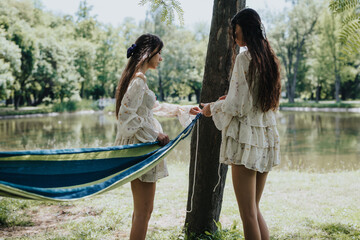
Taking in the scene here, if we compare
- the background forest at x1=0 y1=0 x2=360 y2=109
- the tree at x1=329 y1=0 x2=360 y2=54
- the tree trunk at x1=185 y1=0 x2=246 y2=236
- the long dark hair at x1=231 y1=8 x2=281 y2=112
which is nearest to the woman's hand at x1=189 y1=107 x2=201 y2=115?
the tree trunk at x1=185 y1=0 x2=246 y2=236

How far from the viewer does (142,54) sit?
210cm

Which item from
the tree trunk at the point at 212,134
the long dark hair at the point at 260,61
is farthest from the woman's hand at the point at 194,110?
the long dark hair at the point at 260,61

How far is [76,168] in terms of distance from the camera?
1978mm

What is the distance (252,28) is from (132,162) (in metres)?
1.08

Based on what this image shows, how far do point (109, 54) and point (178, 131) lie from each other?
2473cm

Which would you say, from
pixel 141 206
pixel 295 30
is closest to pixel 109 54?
pixel 295 30

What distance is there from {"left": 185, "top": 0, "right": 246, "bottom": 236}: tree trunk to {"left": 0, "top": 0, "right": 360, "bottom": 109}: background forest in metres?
19.5

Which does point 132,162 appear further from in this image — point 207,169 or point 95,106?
point 95,106

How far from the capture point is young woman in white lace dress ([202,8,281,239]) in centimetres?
180

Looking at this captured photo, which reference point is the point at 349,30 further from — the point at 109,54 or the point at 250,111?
the point at 109,54

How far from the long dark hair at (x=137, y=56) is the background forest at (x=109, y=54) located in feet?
65.4

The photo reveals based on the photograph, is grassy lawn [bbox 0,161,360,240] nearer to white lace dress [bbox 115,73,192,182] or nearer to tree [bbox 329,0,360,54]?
white lace dress [bbox 115,73,192,182]

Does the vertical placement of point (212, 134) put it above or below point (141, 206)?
above

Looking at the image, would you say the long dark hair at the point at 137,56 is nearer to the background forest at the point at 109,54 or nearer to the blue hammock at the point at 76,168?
the blue hammock at the point at 76,168
